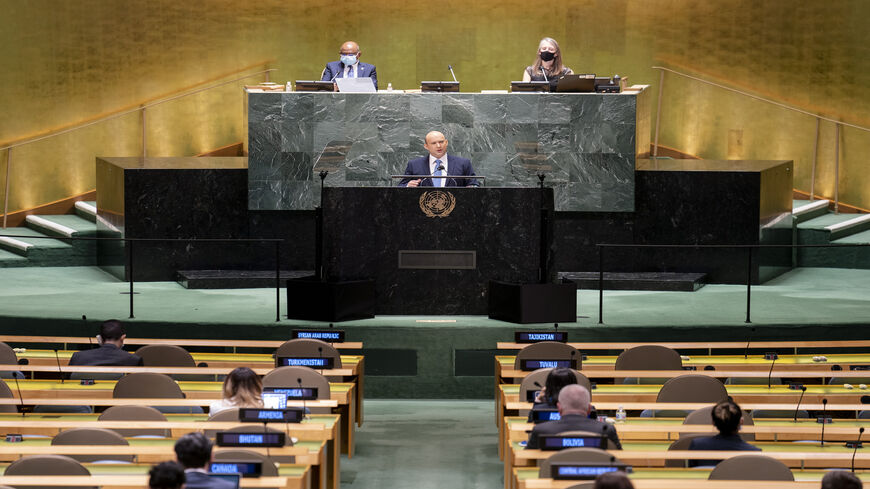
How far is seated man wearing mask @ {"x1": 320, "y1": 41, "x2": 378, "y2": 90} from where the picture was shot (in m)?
14.2

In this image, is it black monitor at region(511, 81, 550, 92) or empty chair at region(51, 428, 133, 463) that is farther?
black monitor at region(511, 81, 550, 92)

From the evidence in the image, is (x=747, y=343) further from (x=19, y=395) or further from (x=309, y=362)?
(x=19, y=395)

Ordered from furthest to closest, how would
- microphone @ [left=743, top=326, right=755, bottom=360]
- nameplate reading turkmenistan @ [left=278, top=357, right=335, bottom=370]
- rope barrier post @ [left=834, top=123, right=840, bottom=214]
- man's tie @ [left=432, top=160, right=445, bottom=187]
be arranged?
rope barrier post @ [left=834, top=123, right=840, bottom=214] → man's tie @ [left=432, top=160, right=445, bottom=187] → microphone @ [left=743, top=326, right=755, bottom=360] → nameplate reading turkmenistan @ [left=278, top=357, right=335, bottom=370]

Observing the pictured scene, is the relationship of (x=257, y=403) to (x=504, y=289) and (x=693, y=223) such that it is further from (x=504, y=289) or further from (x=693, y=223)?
(x=693, y=223)

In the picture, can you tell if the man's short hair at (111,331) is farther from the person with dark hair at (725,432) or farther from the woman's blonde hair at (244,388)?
the person with dark hair at (725,432)

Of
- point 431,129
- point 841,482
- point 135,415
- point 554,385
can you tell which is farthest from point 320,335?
point 841,482

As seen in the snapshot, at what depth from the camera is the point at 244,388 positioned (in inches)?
264

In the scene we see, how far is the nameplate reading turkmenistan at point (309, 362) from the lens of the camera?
839 centimetres

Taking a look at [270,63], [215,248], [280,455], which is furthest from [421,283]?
[270,63]

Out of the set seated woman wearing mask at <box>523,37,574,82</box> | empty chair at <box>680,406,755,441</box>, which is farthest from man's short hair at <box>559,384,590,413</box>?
seated woman wearing mask at <box>523,37,574,82</box>

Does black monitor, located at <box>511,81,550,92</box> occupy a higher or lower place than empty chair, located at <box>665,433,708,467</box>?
higher

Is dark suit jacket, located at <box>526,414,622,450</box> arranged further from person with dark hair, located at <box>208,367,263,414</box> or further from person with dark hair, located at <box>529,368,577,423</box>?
person with dark hair, located at <box>208,367,263,414</box>

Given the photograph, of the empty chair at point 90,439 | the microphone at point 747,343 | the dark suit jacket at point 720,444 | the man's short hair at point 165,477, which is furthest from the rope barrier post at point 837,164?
the man's short hair at point 165,477

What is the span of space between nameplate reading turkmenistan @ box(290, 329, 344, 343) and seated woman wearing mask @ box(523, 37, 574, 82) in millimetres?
5186
